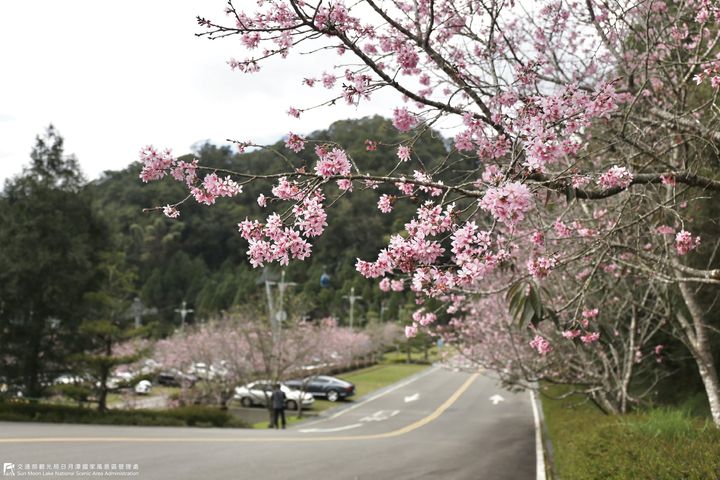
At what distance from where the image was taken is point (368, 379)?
1518 inches

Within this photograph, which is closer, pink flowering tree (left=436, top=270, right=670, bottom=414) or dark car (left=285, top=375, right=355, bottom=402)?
pink flowering tree (left=436, top=270, right=670, bottom=414)

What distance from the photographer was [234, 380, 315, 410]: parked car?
955 inches

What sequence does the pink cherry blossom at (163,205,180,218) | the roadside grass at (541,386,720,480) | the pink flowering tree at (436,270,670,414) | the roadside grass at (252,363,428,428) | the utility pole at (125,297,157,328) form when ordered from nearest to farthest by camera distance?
the pink cherry blossom at (163,205,180,218) → the roadside grass at (541,386,720,480) → the pink flowering tree at (436,270,670,414) → the utility pole at (125,297,157,328) → the roadside grass at (252,363,428,428)

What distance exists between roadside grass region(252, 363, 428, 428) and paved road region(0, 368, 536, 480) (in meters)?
4.39

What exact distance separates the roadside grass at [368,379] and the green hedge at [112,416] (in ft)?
5.36

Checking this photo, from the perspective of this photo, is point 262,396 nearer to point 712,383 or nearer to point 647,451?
point 712,383

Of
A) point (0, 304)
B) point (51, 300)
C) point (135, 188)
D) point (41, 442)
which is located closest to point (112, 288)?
point (51, 300)

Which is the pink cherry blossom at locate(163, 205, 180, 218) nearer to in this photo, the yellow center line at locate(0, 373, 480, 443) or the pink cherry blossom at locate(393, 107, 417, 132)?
the pink cherry blossom at locate(393, 107, 417, 132)

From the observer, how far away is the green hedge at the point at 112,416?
17297 millimetres

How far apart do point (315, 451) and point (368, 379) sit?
2781cm

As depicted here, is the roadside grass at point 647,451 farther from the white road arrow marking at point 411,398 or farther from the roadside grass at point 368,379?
the white road arrow marking at point 411,398

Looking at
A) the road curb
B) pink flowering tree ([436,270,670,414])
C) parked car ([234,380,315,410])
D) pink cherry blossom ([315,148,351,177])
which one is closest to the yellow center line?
pink flowering tree ([436,270,670,414])

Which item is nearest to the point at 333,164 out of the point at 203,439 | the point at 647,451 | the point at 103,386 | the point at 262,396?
the point at 647,451

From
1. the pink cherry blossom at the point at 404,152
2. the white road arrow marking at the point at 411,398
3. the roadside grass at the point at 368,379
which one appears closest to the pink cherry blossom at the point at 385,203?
the pink cherry blossom at the point at 404,152
